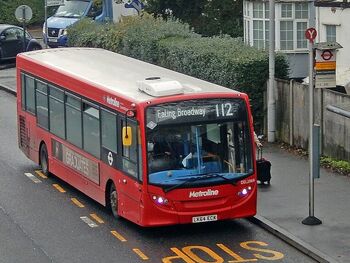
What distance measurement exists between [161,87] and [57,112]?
5.20 meters

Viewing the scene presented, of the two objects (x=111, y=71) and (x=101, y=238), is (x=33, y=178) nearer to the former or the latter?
(x=111, y=71)

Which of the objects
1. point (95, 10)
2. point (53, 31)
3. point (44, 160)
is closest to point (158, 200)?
point (44, 160)

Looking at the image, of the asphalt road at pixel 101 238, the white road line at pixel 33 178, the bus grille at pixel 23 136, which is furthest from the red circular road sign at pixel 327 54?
the bus grille at pixel 23 136

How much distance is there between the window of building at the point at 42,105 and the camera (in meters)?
23.4

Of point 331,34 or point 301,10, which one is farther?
point 301,10

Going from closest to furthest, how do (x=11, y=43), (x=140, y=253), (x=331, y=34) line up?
(x=140, y=253)
(x=331, y=34)
(x=11, y=43)

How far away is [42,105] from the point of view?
77.9ft

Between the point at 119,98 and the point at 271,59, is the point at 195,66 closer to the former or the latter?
the point at 271,59

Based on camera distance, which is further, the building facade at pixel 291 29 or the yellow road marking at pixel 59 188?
the building facade at pixel 291 29

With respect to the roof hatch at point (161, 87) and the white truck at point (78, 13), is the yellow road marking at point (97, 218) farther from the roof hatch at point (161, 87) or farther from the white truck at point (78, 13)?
the white truck at point (78, 13)

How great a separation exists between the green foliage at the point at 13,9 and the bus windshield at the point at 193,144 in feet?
157

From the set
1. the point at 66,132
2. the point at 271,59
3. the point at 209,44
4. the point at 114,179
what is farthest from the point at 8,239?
the point at 209,44

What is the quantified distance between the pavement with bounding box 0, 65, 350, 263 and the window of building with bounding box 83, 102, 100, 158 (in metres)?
3.31

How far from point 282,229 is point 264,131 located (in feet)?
31.8
